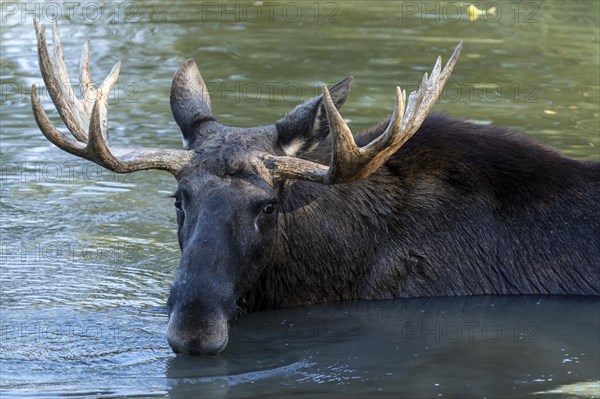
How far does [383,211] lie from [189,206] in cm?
133

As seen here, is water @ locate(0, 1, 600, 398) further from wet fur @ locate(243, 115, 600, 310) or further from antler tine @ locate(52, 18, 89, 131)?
antler tine @ locate(52, 18, 89, 131)

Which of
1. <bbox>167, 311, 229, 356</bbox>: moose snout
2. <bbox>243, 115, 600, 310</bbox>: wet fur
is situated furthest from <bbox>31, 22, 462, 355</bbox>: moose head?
<bbox>243, 115, 600, 310</bbox>: wet fur

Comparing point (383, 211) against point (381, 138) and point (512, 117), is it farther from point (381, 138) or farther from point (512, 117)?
point (512, 117)

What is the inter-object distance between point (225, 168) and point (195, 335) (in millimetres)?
994

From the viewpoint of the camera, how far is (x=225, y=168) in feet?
23.8

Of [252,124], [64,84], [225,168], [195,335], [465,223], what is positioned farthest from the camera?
[252,124]

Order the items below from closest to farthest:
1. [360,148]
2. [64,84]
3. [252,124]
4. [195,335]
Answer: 1. [195,335]
2. [360,148]
3. [64,84]
4. [252,124]

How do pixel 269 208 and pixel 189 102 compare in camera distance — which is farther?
pixel 189 102

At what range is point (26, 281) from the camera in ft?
27.5

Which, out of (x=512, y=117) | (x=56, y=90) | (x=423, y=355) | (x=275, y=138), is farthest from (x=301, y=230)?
(x=512, y=117)

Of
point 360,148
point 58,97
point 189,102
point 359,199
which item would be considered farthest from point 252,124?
point 360,148

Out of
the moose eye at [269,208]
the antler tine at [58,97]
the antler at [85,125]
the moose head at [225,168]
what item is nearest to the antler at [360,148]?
the moose head at [225,168]

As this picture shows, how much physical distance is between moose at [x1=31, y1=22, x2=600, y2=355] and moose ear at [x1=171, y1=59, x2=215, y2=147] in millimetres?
10

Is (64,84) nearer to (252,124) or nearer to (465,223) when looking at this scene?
(465,223)
